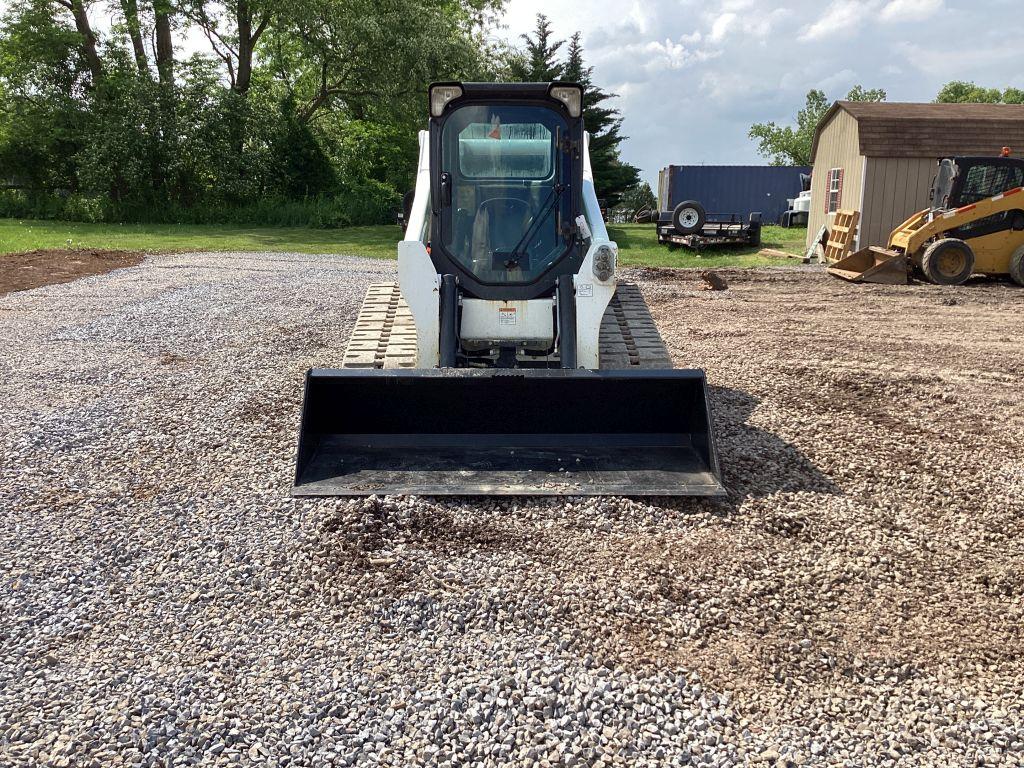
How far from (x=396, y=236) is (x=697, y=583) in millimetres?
21179

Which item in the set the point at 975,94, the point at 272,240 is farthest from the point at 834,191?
the point at 975,94

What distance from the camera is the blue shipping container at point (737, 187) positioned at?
31125 millimetres

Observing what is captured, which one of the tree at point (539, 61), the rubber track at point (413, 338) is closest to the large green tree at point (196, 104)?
the tree at point (539, 61)

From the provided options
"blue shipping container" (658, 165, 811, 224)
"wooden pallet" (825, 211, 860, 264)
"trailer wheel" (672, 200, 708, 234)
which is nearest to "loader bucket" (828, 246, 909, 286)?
"wooden pallet" (825, 211, 860, 264)

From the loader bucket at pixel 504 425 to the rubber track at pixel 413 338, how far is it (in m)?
0.61

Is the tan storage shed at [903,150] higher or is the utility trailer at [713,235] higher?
the tan storage shed at [903,150]

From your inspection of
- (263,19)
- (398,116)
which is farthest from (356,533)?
(263,19)

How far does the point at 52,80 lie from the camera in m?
27.3

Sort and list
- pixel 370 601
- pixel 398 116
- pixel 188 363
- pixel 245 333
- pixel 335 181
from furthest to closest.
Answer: pixel 335 181 < pixel 398 116 < pixel 245 333 < pixel 188 363 < pixel 370 601

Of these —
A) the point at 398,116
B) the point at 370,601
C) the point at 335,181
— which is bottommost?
the point at 370,601

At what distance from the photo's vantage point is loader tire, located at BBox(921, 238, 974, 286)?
547 inches

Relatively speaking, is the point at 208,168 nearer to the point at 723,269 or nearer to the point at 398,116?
the point at 398,116

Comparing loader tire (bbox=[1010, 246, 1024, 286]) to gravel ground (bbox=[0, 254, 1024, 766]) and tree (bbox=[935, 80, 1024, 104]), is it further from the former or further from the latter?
tree (bbox=[935, 80, 1024, 104])

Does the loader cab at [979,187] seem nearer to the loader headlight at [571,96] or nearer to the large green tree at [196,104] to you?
the loader headlight at [571,96]
